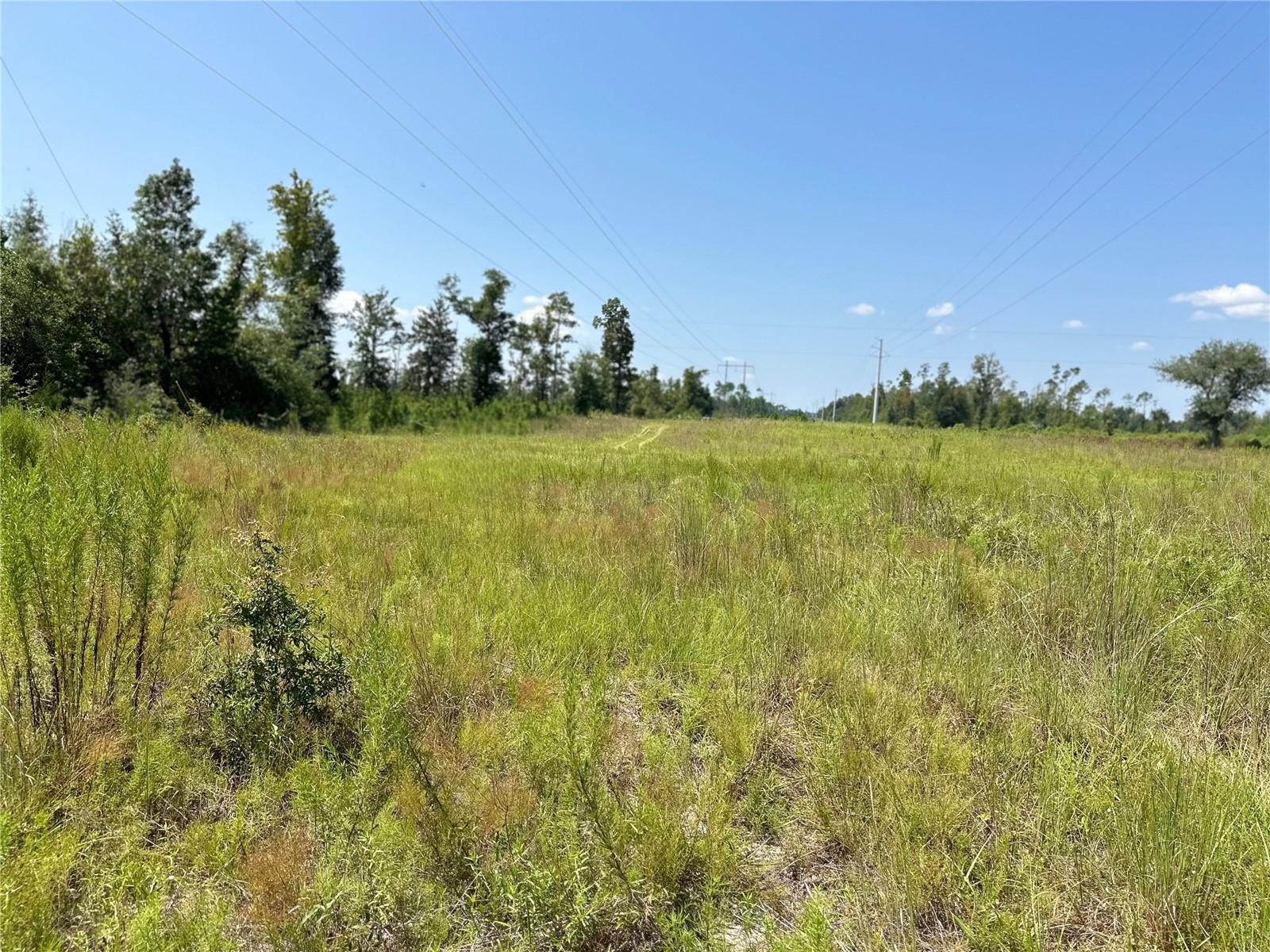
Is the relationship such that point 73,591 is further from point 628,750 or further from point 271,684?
point 628,750

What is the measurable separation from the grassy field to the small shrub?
0.7 inches

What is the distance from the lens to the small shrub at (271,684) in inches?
92.1

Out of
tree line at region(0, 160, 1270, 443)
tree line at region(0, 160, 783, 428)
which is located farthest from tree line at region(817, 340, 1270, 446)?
tree line at region(0, 160, 783, 428)

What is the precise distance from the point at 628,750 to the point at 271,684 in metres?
1.53

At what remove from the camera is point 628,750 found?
7.97 ft

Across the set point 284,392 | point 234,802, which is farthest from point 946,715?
point 284,392

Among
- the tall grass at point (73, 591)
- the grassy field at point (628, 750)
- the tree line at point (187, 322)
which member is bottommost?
the grassy field at point (628, 750)

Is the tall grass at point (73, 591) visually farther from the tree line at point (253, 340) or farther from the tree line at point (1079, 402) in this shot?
the tree line at point (1079, 402)

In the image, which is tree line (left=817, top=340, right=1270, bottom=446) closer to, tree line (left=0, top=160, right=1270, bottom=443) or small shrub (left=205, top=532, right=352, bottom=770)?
tree line (left=0, top=160, right=1270, bottom=443)

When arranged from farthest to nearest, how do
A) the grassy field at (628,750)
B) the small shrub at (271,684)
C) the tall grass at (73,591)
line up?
the small shrub at (271,684) → the tall grass at (73,591) → the grassy field at (628,750)

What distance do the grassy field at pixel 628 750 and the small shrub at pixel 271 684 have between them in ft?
0.06

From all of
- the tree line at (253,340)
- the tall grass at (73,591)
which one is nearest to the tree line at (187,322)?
the tree line at (253,340)

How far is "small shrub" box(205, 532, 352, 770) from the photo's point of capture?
234cm

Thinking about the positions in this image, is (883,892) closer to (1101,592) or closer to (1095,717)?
(1095,717)
